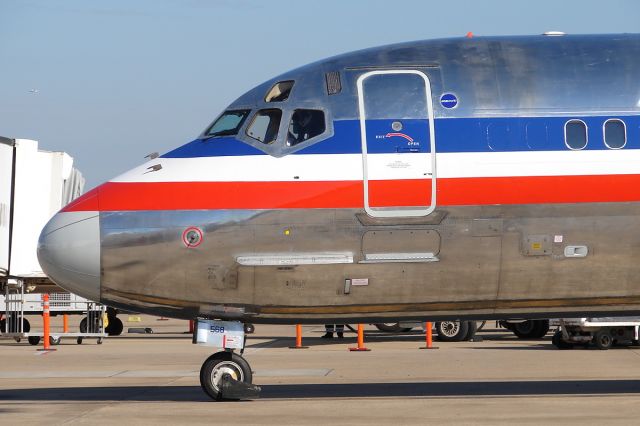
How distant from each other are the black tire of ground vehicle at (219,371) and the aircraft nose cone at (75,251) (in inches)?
68.1

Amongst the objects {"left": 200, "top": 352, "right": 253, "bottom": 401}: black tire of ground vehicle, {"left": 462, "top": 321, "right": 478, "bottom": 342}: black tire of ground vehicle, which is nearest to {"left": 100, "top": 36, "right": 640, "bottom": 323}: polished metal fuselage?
{"left": 200, "top": 352, "right": 253, "bottom": 401}: black tire of ground vehicle

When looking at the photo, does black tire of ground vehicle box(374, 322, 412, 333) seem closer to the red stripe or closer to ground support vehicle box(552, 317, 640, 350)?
ground support vehicle box(552, 317, 640, 350)

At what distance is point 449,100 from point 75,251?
5.10m

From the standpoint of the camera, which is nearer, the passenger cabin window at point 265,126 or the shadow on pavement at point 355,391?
the passenger cabin window at point 265,126

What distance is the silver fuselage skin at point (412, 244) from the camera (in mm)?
15070

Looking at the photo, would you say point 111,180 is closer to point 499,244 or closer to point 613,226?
point 499,244

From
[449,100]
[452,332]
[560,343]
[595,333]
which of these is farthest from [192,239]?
[452,332]

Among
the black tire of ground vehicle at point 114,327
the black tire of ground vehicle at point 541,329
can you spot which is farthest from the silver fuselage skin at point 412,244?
the black tire of ground vehicle at point 114,327

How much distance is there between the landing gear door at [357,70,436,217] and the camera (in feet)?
49.3

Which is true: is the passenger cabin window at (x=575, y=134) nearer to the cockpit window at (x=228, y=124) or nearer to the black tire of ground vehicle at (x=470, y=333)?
the cockpit window at (x=228, y=124)

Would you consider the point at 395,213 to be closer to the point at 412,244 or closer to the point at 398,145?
the point at 412,244

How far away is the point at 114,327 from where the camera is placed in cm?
3900

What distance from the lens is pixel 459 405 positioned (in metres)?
15.2

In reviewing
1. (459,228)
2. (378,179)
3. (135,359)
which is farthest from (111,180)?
(135,359)
